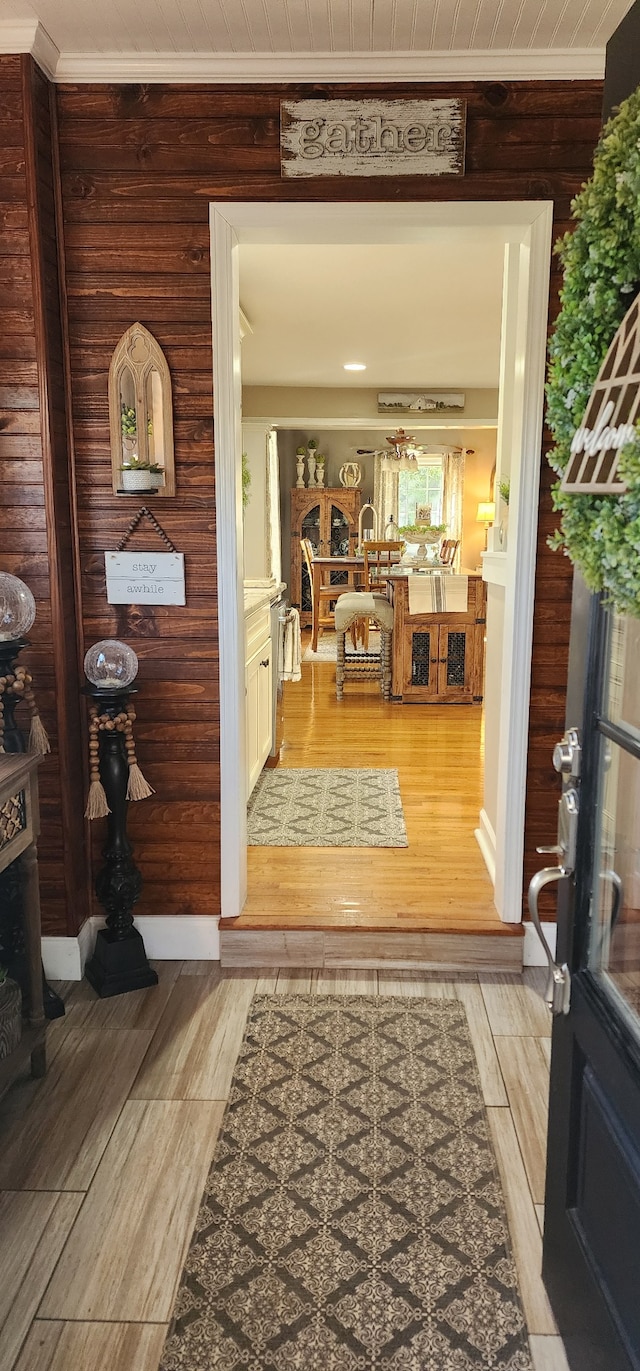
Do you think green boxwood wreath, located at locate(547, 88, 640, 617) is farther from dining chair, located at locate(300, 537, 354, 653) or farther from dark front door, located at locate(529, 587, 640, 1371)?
dining chair, located at locate(300, 537, 354, 653)

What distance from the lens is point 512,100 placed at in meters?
2.52

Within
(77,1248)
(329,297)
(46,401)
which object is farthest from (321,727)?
(77,1248)

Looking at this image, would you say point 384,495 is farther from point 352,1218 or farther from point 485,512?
point 352,1218

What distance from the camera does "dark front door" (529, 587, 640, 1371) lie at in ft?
4.05

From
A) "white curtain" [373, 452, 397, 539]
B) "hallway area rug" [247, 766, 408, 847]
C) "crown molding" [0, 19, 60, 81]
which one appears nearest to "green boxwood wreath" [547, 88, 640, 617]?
"crown molding" [0, 19, 60, 81]

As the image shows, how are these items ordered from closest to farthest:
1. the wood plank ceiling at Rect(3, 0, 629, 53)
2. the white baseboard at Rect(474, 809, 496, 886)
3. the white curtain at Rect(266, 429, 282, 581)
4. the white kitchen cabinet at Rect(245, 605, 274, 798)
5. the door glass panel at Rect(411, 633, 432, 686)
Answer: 1. the wood plank ceiling at Rect(3, 0, 629, 53)
2. the white baseboard at Rect(474, 809, 496, 886)
3. the white kitchen cabinet at Rect(245, 605, 274, 798)
4. the door glass panel at Rect(411, 633, 432, 686)
5. the white curtain at Rect(266, 429, 282, 581)

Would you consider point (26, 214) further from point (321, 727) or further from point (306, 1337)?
point (321, 727)

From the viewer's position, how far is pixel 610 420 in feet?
3.45

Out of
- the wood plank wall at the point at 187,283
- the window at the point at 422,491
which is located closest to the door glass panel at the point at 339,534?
the window at the point at 422,491

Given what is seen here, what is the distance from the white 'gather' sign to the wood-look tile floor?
1210mm

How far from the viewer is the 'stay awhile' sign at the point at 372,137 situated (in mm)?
2521

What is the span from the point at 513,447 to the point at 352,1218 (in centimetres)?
222

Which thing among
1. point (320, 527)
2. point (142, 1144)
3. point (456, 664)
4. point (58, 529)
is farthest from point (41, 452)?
point (320, 527)

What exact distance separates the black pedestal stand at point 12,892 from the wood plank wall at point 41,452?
0.70ft
